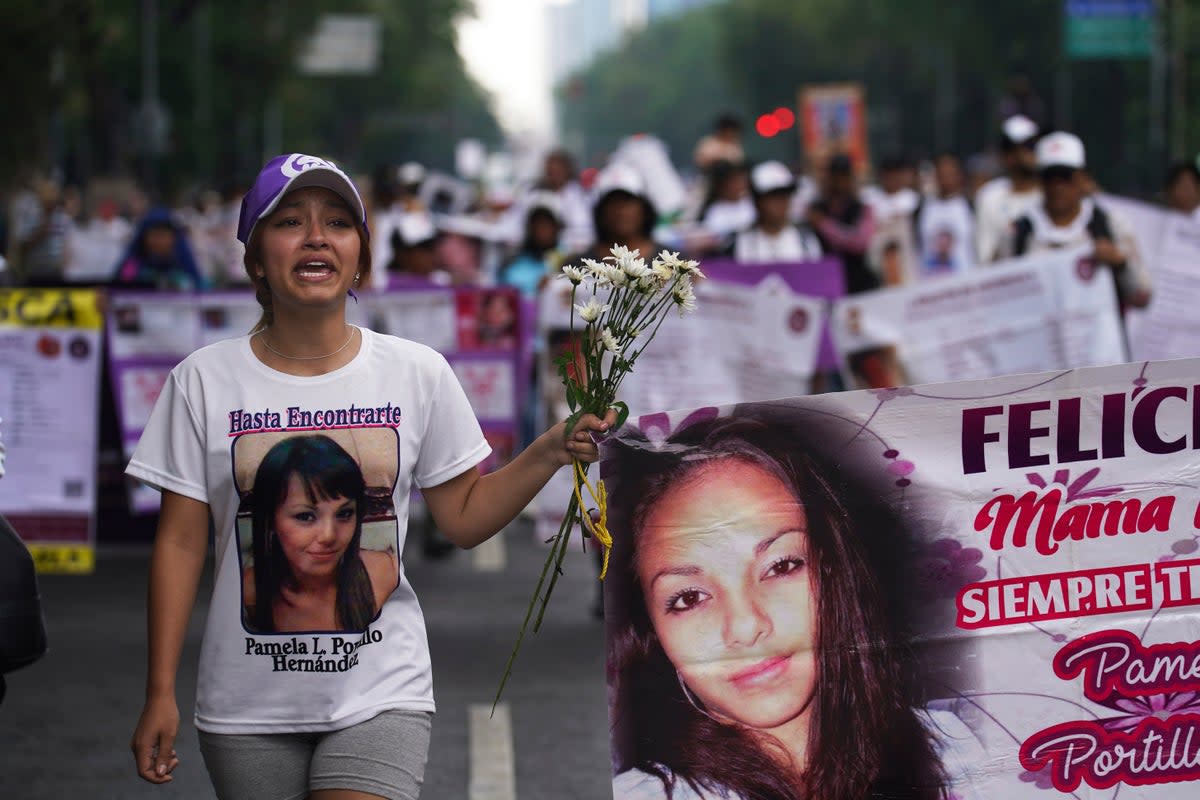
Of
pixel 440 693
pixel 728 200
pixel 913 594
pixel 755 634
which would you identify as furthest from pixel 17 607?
pixel 728 200

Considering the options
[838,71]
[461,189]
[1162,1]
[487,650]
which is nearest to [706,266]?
[487,650]

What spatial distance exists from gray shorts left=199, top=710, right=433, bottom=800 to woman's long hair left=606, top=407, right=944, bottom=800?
62 centimetres

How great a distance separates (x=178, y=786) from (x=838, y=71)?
297 feet

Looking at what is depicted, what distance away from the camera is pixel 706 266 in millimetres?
11133

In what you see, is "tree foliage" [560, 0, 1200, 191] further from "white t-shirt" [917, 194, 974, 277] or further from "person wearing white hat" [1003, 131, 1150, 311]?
"person wearing white hat" [1003, 131, 1150, 311]

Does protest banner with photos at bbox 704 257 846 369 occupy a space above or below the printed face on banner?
above

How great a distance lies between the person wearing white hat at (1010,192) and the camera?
1377cm

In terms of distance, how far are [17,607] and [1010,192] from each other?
10733 millimetres

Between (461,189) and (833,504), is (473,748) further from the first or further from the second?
(461,189)

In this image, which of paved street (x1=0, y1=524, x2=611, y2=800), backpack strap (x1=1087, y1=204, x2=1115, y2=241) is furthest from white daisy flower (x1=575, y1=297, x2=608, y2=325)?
backpack strap (x1=1087, y1=204, x2=1115, y2=241)

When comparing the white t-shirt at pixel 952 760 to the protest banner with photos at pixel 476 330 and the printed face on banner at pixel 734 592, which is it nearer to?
the printed face on banner at pixel 734 592

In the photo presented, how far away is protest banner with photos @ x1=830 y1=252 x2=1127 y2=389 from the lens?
35.1 feet

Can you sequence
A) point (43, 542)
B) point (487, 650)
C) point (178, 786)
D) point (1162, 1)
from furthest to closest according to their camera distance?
point (1162, 1) < point (43, 542) < point (487, 650) < point (178, 786)

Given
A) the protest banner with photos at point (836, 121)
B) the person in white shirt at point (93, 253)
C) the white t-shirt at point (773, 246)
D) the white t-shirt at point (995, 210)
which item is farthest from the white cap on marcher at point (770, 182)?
the protest banner with photos at point (836, 121)
